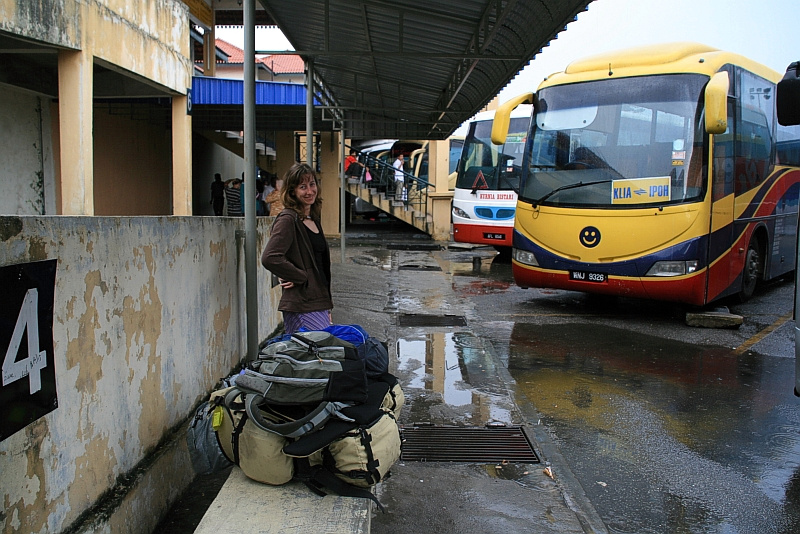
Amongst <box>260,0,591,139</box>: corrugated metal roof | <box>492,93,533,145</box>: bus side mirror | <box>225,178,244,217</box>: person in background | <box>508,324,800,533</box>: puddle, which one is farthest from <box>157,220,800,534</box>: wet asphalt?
<box>225,178,244,217</box>: person in background

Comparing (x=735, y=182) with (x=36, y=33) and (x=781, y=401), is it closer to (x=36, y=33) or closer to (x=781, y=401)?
(x=781, y=401)

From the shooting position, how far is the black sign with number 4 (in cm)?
226

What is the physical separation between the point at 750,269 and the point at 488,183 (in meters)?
7.53

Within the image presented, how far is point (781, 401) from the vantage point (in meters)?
5.98

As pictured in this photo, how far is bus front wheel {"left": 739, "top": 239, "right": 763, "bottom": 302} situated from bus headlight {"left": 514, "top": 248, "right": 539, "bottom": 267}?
9.66 ft

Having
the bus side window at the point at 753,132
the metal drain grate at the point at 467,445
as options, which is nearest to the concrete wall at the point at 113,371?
the metal drain grate at the point at 467,445

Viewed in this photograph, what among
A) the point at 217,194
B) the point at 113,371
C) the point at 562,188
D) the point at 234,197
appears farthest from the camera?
the point at 217,194

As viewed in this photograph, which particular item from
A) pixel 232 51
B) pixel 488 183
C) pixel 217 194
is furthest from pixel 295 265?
pixel 232 51

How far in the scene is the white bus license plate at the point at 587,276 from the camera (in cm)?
889

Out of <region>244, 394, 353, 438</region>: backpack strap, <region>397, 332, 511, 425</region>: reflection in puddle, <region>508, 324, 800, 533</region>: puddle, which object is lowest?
<region>508, 324, 800, 533</region>: puddle

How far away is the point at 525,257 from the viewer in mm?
9648

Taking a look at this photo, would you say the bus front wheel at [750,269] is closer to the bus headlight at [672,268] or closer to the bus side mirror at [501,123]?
the bus headlight at [672,268]

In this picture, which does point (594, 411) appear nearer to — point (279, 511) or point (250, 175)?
point (250, 175)

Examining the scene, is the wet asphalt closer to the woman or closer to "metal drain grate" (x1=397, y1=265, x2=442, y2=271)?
the woman
